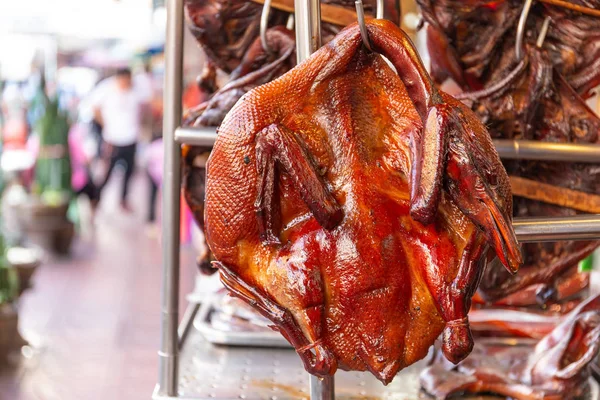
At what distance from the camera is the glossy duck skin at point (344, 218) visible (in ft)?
3.06

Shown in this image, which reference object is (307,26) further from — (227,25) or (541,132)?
(541,132)

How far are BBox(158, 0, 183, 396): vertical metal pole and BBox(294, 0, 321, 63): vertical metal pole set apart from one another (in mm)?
325

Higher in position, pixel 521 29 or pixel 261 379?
pixel 521 29

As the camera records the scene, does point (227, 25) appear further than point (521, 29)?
Yes

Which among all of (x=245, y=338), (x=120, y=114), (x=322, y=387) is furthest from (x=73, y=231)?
(x=322, y=387)

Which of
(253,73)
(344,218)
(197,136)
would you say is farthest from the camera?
(253,73)

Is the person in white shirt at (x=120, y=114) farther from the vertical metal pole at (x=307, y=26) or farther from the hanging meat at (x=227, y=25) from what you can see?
the vertical metal pole at (x=307, y=26)

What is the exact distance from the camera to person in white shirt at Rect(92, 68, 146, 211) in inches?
298

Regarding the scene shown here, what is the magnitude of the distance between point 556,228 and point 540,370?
53 centimetres

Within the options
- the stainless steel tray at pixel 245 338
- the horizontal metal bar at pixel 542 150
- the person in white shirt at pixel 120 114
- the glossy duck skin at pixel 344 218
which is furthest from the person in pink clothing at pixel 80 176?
the glossy duck skin at pixel 344 218

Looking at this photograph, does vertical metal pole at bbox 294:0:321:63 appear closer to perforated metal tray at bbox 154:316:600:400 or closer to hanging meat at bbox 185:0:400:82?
hanging meat at bbox 185:0:400:82

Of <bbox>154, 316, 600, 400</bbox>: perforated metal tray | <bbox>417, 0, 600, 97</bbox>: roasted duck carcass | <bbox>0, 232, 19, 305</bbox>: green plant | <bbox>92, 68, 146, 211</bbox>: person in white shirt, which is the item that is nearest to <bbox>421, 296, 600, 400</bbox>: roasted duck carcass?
<bbox>154, 316, 600, 400</bbox>: perforated metal tray

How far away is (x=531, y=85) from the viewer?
4.81 ft

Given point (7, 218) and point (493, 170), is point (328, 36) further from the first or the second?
point (7, 218)
